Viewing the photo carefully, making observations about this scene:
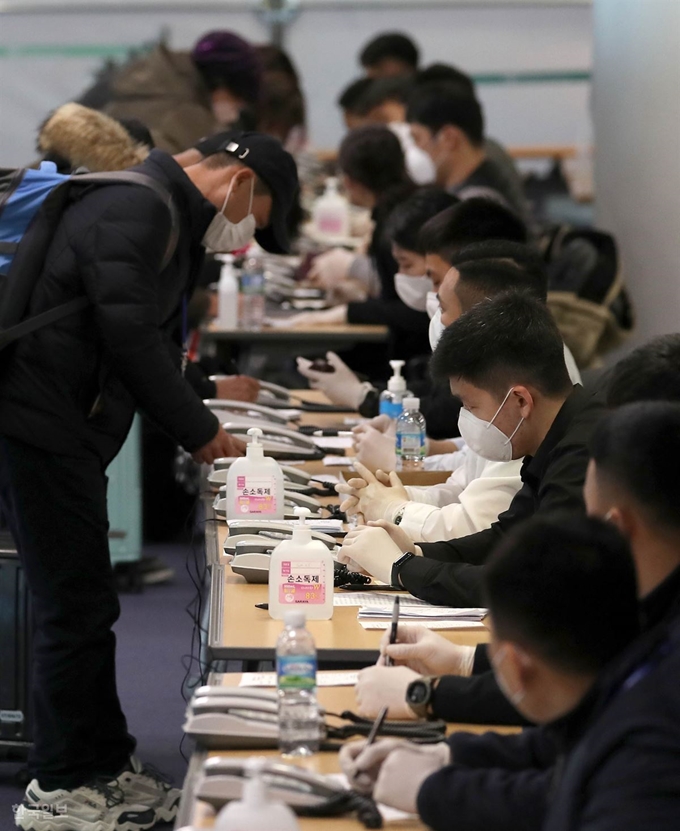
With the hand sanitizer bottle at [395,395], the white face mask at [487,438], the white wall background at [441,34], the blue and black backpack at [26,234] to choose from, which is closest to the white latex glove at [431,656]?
the white face mask at [487,438]

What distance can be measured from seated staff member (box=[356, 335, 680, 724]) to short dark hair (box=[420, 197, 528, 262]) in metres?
1.49

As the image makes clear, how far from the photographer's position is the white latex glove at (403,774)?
160 centimetres

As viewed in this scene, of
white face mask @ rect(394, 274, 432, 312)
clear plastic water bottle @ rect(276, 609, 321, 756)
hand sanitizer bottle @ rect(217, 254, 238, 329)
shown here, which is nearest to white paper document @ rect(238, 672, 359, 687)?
clear plastic water bottle @ rect(276, 609, 321, 756)

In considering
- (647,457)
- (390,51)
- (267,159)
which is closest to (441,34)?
(390,51)

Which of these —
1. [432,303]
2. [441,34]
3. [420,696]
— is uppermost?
[441,34]

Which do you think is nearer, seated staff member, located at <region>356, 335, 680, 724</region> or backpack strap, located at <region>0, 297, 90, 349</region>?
seated staff member, located at <region>356, 335, 680, 724</region>

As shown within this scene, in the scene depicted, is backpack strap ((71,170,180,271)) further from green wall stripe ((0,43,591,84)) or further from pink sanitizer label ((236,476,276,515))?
green wall stripe ((0,43,591,84))

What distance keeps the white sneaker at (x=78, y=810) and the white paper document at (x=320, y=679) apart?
1089mm

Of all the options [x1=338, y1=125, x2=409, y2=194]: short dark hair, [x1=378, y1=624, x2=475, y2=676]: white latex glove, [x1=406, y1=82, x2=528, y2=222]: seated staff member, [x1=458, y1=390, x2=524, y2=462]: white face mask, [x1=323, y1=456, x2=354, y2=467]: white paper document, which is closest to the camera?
[x1=378, y1=624, x2=475, y2=676]: white latex glove

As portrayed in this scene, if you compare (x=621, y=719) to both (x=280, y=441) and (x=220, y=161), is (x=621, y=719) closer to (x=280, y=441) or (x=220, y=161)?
(x=220, y=161)

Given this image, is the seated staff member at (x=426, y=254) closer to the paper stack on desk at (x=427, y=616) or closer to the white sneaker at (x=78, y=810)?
the paper stack on desk at (x=427, y=616)

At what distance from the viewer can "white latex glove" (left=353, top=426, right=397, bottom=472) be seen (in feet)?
11.1

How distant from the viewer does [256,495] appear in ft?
9.40

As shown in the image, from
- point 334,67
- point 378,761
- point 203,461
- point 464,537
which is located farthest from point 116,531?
point 334,67
